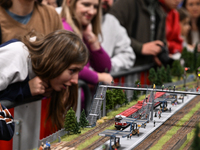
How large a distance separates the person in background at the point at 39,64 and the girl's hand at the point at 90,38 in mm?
2327

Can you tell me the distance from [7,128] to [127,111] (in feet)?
5.03

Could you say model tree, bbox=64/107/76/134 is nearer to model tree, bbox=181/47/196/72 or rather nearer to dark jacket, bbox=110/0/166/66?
model tree, bbox=181/47/196/72

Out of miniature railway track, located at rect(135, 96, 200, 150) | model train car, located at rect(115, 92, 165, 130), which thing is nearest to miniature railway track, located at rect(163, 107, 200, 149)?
miniature railway track, located at rect(135, 96, 200, 150)

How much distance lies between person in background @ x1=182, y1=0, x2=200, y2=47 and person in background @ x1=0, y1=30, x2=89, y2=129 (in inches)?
507

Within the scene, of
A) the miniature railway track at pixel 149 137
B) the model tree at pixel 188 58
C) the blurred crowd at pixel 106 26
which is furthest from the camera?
the model tree at pixel 188 58

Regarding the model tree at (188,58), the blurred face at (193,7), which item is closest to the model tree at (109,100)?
the model tree at (188,58)

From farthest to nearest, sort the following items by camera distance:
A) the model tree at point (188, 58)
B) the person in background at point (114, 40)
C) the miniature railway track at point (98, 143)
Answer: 1. the model tree at point (188, 58)
2. the person in background at point (114, 40)
3. the miniature railway track at point (98, 143)

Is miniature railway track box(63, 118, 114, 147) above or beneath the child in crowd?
beneath

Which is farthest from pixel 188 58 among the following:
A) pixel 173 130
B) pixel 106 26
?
pixel 173 130

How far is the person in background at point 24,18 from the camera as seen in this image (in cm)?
583

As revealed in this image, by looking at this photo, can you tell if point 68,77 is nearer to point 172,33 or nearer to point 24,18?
point 24,18

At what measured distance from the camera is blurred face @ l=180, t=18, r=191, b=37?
16547mm

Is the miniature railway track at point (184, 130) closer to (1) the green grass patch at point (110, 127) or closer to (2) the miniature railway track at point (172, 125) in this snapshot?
(2) the miniature railway track at point (172, 125)

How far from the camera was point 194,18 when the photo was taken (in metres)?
18.0
